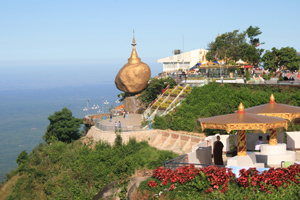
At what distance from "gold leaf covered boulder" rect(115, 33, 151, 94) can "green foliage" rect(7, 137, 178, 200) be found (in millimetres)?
9623

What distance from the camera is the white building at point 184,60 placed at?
65.8 meters

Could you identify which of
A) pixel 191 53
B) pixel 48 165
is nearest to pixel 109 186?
pixel 48 165

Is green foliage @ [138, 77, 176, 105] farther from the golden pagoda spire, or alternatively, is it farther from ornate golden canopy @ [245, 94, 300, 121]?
ornate golden canopy @ [245, 94, 300, 121]

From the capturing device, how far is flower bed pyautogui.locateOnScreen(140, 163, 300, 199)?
13.2 m

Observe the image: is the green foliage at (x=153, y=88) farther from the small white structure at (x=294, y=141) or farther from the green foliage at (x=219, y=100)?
the small white structure at (x=294, y=141)

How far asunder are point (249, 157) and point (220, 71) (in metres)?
24.8

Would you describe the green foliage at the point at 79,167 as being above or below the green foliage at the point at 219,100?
below

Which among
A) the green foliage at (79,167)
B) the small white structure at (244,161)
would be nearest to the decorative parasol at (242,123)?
the small white structure at (244,161)

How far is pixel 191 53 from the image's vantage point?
66.1 metres

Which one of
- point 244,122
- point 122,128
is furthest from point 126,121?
point 244,122

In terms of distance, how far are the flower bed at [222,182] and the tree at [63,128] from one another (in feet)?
77.8

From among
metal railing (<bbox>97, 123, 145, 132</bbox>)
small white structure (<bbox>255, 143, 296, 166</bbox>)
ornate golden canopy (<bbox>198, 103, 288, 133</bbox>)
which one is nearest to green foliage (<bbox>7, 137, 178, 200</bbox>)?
metal railing (<bbox>97, 123, 145, 132</bbox>)

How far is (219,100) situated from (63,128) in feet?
47.2

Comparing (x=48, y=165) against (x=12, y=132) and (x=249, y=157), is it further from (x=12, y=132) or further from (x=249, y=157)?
(x=12, y=132)
